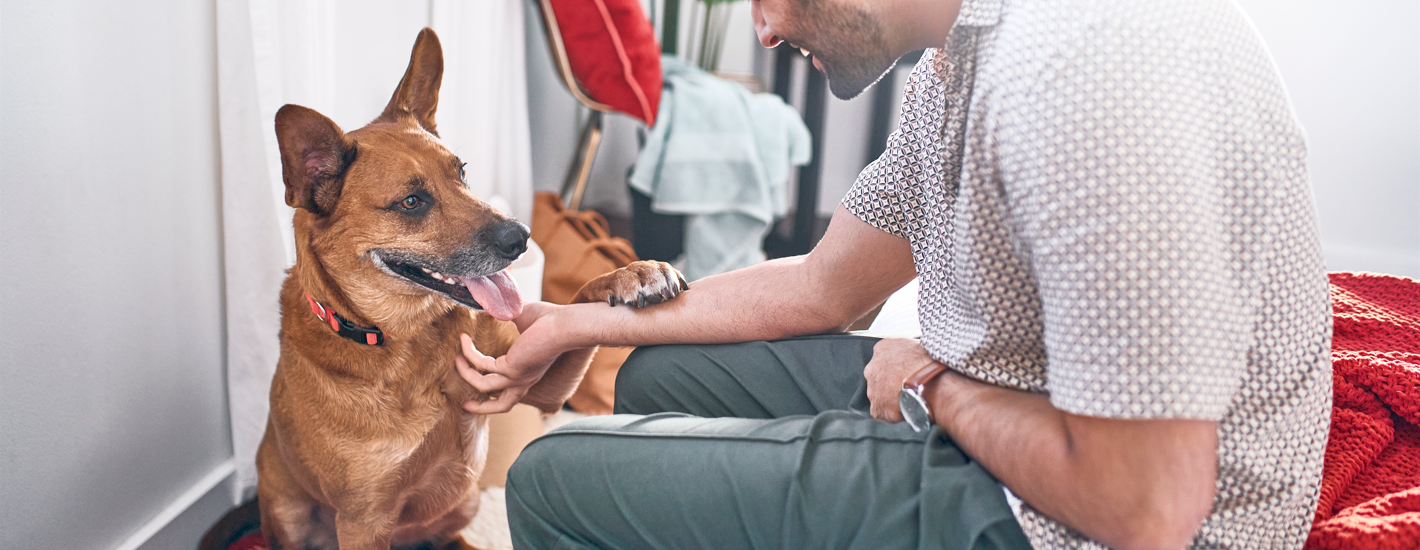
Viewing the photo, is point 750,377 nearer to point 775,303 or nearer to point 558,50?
point 775,303

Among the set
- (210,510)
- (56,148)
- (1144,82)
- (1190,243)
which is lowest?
(210,510)

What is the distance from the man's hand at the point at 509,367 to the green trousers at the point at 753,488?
7.4 inches

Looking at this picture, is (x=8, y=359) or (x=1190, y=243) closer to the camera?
(x=1190, y=243)

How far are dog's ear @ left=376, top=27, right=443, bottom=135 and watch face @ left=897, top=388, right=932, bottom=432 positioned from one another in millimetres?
747

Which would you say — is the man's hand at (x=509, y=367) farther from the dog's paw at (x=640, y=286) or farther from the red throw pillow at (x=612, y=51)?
the red throw pillow at (x=612, y=51)

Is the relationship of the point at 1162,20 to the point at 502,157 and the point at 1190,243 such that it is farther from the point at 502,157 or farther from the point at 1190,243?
the point at 502,157

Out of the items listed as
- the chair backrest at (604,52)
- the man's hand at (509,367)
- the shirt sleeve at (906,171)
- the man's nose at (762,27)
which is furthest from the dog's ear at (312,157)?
the chair backrest at (604,52)

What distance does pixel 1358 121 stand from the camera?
2.89 metres

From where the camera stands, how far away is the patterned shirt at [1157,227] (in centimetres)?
58

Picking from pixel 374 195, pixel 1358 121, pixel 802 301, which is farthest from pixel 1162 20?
pixel 1358 121

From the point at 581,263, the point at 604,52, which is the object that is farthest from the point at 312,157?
the point at 604,52

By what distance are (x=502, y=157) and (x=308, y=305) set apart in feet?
4.77

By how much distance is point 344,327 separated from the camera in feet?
3.59

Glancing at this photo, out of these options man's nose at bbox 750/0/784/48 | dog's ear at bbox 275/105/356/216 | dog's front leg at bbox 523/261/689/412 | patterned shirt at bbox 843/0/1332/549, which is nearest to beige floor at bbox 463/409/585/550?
dog's front leg at bbox 523/261/689/412
